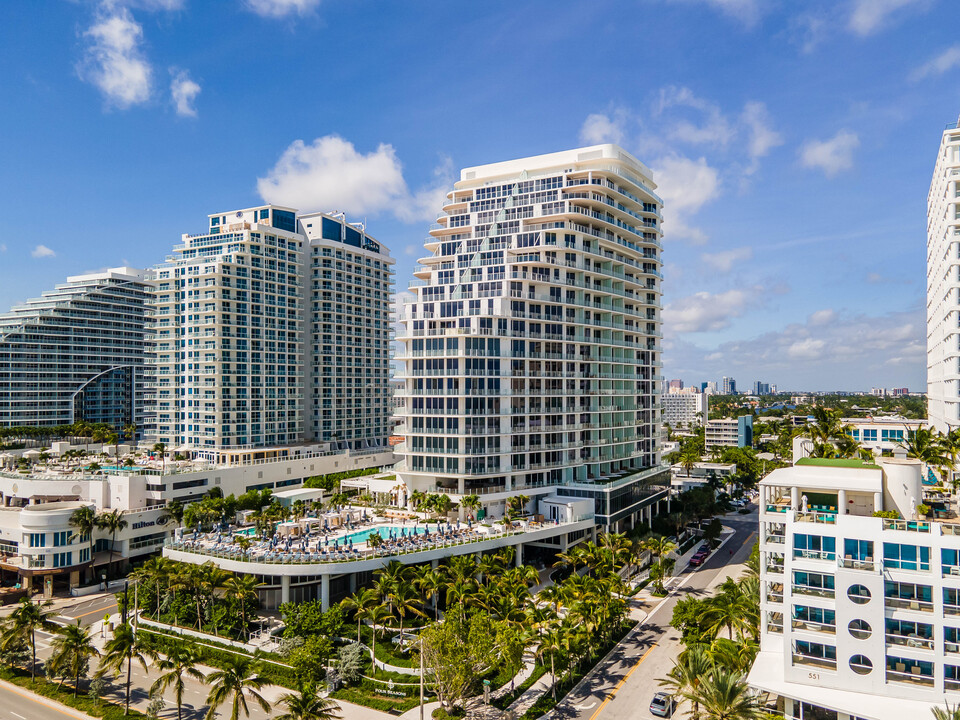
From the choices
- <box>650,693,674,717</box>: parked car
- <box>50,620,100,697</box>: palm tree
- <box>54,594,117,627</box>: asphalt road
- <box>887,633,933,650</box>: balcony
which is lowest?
<box>54,594,117,627</box>: asphalt road

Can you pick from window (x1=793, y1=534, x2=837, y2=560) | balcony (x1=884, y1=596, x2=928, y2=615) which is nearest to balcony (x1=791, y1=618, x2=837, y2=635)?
balcony (x1=884, y1=596, x2=928, y2=615)

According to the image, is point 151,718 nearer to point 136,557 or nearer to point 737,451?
point 136,557

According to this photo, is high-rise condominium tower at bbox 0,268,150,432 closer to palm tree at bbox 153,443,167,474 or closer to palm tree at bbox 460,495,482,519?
palm tree at bbox 153,443,167,474

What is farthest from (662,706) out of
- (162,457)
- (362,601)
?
(162,457)

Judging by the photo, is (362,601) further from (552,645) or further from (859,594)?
(859,594)

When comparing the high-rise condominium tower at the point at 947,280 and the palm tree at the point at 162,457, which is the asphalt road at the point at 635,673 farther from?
the palm tree at the point at 162,457
